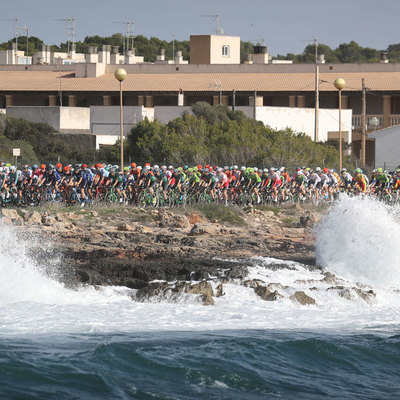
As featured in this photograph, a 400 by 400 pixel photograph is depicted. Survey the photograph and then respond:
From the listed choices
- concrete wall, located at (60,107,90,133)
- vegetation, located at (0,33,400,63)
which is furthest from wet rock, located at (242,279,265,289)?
vegetation, located at (0,33,400,63)

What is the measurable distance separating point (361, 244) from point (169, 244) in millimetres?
4758

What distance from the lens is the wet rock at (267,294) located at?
19.4 m

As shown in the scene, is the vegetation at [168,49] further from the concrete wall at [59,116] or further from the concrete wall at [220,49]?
the concrete wall at [59,116]

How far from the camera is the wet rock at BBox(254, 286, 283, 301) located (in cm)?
1944

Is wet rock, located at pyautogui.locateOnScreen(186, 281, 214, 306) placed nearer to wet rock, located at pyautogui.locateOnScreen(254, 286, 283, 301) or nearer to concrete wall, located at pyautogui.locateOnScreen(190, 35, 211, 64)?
wet rock, located at pyautogui.locateOnScreen(254, 286, 283, 301)

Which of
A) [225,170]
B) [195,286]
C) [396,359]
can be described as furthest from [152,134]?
[396,359]

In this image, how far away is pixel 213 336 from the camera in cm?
1647

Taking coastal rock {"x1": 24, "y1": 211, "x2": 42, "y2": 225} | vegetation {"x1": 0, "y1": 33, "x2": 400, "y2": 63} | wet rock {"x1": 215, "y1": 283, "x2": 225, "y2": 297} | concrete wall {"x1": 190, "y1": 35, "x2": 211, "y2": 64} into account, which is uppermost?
vegetation {"x1": 0, "y1": 33, "x2": 400, "y2": 63}

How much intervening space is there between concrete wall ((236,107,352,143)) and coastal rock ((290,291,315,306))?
3769 cm

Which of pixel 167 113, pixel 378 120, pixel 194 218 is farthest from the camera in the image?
pixel 378 120

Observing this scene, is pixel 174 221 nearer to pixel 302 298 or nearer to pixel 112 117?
pixel 302 298

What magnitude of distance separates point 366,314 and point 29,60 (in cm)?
8668

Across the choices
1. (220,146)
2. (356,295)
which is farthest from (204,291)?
(220,146)

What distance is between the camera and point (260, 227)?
29.1 m
